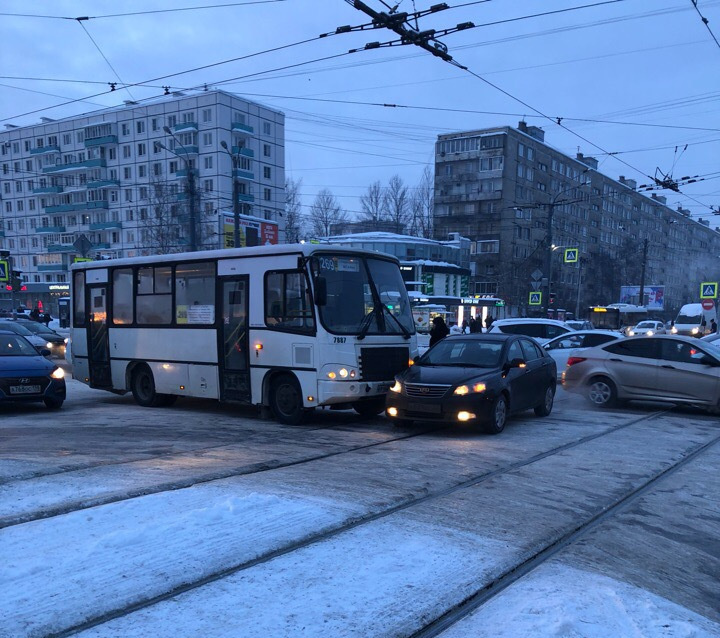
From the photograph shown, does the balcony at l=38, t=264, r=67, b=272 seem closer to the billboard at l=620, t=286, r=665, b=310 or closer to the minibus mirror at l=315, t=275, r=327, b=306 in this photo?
the billboard at l=620, t=286, r=665, b=310

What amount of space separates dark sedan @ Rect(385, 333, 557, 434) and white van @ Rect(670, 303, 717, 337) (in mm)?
31902

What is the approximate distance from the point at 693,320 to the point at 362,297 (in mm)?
40710

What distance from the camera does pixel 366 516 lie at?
5.42 meters

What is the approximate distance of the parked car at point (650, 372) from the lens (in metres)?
11.7

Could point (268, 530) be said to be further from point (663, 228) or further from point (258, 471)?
point (663, 228)

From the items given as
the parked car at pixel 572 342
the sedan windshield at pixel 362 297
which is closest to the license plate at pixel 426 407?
the sedan windshield at pixel 362 297

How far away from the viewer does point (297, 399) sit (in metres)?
10.2

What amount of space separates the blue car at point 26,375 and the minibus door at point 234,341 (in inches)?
135

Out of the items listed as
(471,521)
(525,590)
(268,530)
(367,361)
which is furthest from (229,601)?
(367,361)

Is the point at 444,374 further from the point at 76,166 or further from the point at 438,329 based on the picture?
the point at 76,166

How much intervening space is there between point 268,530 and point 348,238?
178ft

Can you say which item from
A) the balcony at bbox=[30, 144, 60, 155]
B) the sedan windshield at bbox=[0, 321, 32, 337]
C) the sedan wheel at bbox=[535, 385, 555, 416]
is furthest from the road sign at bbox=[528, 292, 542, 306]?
the balcony at bbox=[30, 144, 60, 155]

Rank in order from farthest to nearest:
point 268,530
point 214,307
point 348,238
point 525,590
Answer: point 348,238 → point 214,307 → point 268,530 → point 525,590

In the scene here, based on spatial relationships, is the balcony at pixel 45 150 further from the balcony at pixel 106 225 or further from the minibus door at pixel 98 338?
the minibus door at pixel 98 338
